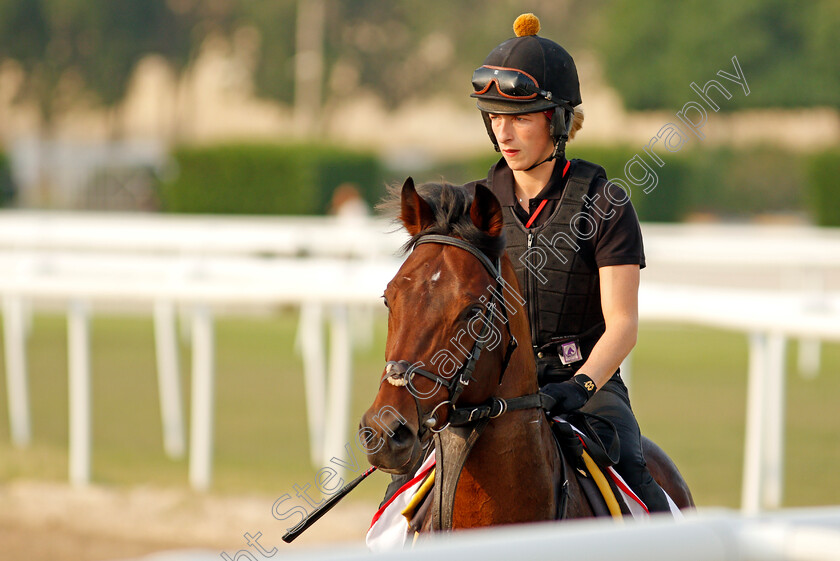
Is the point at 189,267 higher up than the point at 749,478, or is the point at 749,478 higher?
the point at 189,267

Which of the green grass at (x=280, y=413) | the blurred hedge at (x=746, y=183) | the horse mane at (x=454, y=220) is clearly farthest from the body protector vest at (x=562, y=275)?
the blurred hedge at (x=746, y=183)

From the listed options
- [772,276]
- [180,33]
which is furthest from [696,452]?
[180,33]

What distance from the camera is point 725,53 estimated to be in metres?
44.2

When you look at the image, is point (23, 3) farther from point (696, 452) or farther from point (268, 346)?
point (696, 452)

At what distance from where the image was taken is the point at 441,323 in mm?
2650

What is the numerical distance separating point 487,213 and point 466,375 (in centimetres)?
42

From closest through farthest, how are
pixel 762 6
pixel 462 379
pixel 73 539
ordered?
pixel 462 379
pixel 73 539
pixel 762 6

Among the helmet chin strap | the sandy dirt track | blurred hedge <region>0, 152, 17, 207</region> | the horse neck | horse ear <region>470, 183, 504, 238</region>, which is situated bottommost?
the sandy dirt track

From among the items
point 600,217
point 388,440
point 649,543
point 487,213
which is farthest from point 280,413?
point 649,543

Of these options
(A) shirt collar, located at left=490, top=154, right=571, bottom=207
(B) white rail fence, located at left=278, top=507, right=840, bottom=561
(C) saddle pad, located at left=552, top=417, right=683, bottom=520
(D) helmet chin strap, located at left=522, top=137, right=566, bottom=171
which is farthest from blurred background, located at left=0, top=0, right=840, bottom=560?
(B) white rail fence, located at left=278, top=507, right=840, bottom=561

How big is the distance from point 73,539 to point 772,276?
1507 cm

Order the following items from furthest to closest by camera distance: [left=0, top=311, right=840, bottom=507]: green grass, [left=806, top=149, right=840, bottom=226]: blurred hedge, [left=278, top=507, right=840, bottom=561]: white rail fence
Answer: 1. [left=806, top=149, right=840, bottom=226]: blurred hedge
2. [left=0, top=311, right=840, bottom=507]: green grass
3. [left=278, top=507, right=840, bottom=561]: white rail fence

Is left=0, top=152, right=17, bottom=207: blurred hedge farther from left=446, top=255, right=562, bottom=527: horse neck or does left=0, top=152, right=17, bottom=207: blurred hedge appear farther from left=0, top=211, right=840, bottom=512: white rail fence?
left=446, top=255, right=562, bottom=527: horse neck

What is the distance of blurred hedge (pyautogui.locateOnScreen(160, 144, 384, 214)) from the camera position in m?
30.2
